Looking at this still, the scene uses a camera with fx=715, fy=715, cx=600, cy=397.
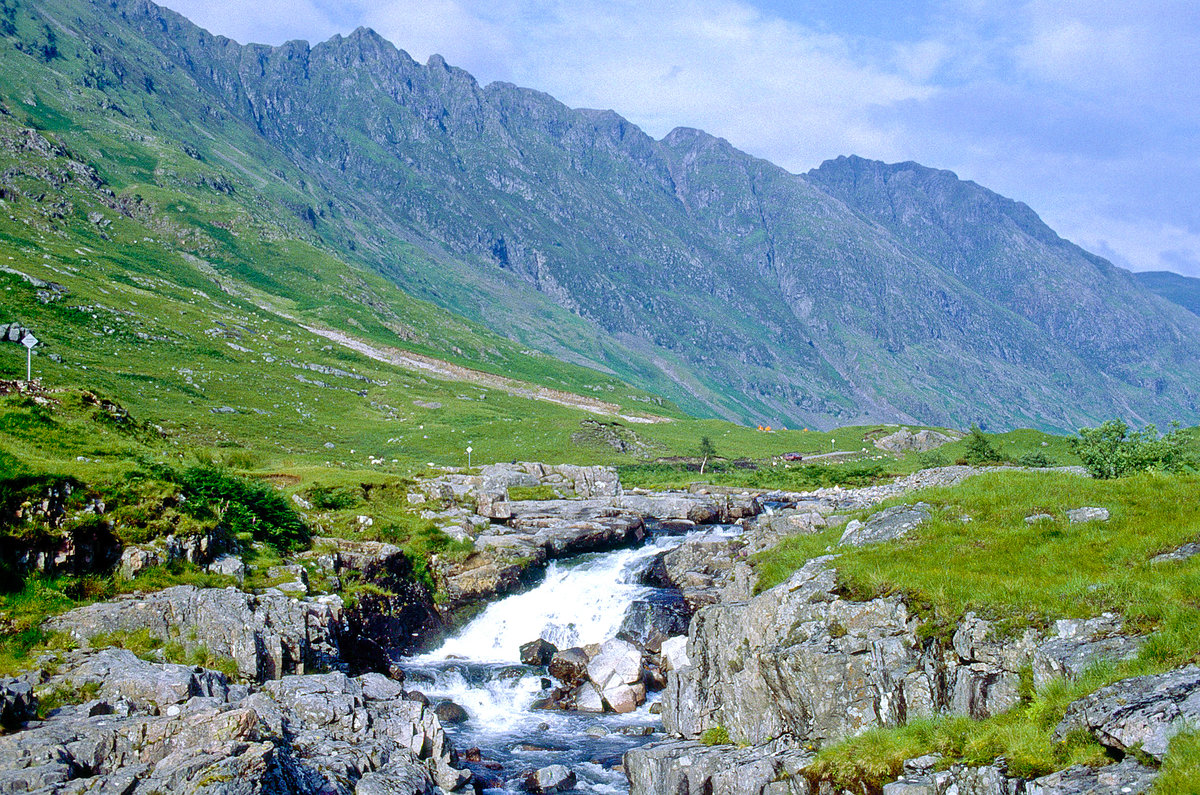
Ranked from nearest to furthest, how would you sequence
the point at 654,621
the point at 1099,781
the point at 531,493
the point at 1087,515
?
the point at 1099,781 < the point at 1087,515 < the point at 654,621 < the point at 531,493

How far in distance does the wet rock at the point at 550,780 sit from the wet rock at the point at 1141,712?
52.6 ft

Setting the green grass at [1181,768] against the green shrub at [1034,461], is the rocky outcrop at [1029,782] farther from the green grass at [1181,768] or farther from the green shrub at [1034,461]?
the green shrub at [1034,461]

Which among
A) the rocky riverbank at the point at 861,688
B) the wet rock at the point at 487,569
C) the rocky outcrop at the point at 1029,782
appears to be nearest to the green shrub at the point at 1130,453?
the rocky riverbank at the point at 861,688

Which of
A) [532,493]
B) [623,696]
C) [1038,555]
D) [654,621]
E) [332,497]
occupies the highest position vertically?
[1038,555]

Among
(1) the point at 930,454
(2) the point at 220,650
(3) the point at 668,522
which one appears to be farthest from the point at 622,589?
(1) the point at 930,454

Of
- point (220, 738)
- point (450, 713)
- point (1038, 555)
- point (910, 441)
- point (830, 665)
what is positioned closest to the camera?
point (220, 738)

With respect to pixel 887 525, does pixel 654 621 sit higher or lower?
lower

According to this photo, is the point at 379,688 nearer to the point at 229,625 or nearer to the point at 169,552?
the point at 229,625

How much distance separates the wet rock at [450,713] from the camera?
2897cm

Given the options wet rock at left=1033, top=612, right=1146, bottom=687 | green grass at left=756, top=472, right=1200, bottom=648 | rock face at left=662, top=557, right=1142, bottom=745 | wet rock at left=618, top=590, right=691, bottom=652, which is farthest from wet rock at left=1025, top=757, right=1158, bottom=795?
wet rock at left=618, top=590, right=691, bottom=652

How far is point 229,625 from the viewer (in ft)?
75.9

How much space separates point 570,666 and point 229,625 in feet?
53.2

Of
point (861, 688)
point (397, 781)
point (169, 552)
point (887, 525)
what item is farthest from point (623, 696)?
point (169, 552)

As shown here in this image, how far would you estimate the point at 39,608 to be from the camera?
20.7 metres
